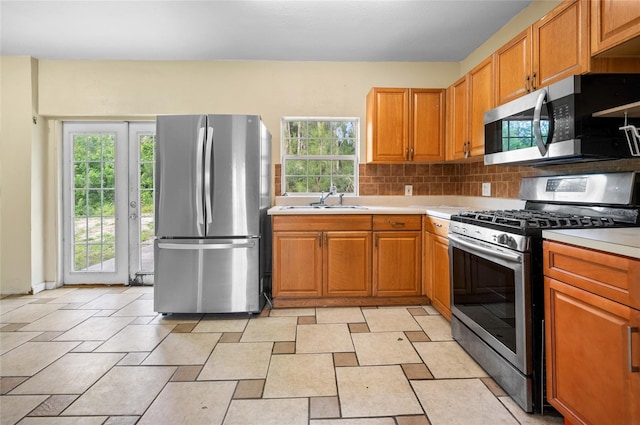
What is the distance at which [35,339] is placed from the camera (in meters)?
2.52

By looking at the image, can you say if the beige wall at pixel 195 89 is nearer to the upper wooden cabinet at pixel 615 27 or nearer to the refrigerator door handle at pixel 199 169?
the refrigerator door handle at pixel 199 169

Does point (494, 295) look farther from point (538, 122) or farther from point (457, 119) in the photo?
point (457, 119)

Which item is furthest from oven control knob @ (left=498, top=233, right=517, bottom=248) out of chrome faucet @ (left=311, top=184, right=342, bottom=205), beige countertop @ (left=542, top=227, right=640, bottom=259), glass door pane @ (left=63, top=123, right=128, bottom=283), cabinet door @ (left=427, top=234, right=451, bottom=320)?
glass door pane @ (left=63, top=123, right=128, bottom=283)

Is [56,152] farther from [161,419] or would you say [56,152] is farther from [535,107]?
[535,107]

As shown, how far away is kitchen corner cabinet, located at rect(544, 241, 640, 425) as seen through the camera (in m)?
1.16

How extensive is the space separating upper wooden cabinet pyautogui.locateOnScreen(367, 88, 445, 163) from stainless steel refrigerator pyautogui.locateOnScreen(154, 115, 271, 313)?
1.22m

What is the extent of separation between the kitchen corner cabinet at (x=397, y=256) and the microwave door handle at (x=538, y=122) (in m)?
1.30

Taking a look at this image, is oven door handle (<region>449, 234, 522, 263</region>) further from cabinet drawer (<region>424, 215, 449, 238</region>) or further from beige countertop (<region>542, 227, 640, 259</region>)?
cabinet drawer (<region>424, 215, 449, 238</region>)

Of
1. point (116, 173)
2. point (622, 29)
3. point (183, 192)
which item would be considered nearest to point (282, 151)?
point (183, 192)

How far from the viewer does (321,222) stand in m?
3.12

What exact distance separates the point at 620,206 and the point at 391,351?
152cm

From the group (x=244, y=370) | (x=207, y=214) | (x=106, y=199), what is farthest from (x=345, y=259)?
(x=106, y=199)

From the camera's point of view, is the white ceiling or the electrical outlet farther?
the electrical outlet

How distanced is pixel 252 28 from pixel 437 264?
258 centimetres
